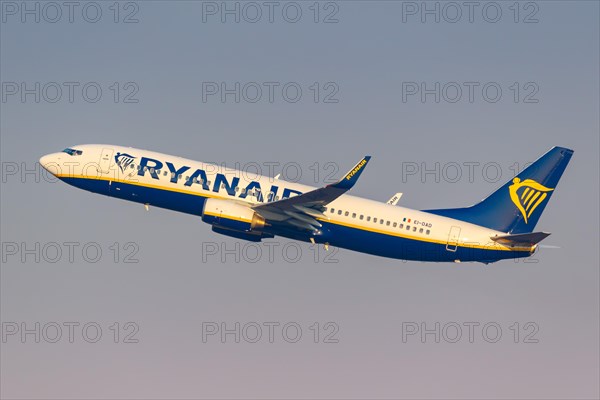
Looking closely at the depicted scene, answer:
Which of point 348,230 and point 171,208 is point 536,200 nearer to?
point 348,230

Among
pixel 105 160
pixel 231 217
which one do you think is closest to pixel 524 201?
pixel 231 217

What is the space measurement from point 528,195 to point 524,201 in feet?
1.84

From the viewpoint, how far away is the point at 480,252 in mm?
73312

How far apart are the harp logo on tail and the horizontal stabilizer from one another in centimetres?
334

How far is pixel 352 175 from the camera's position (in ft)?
217

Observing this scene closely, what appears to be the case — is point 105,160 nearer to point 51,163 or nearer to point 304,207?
point 51,163

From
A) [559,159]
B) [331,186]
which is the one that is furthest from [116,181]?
[559,159]

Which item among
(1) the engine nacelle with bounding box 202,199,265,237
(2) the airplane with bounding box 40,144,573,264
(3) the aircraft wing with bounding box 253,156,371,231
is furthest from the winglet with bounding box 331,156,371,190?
(1) the engine nacelle with bounding box 202,199,265,237

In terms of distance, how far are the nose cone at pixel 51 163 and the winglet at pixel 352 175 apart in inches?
872

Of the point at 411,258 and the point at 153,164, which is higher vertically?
the point at 153,164

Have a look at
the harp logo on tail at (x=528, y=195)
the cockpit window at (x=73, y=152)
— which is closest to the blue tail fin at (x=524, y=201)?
the harp logo on tail at (x=528, y=195)

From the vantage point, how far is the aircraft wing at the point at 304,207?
68062 mm

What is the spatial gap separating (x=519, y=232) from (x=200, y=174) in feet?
77.4

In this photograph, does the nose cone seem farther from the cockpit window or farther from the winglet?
the winglet
